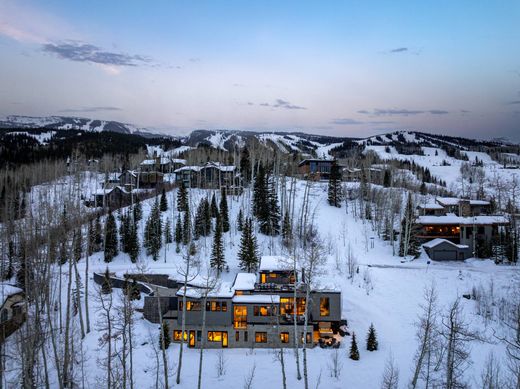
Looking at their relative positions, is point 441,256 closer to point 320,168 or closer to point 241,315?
point 241,315

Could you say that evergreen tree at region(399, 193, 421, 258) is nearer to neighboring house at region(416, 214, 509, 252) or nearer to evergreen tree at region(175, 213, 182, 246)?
neighboring house at region(416, 214, 509, 252)

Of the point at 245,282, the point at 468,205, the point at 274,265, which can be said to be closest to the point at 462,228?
the point at 468,205

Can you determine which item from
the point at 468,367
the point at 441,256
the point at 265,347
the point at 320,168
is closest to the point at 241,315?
the point at 265,347

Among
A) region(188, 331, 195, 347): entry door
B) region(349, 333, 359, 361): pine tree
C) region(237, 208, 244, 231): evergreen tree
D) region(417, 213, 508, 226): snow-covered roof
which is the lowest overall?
region(188, 331, 195, 347): entry door

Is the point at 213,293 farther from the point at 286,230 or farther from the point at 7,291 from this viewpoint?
the point at 286,230

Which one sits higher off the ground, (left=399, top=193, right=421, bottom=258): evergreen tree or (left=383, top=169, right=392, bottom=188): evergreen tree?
(left=383, top=169, right=392, bottom=188): evergreen tree

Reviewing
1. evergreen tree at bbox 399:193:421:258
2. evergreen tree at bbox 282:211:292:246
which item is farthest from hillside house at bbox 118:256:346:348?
evergreen tree at bbox 399:193:421:258

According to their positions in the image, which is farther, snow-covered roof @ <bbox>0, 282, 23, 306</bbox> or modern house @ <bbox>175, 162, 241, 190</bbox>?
modern house @ <bbox>175, 162, 241, 190</bbox>
